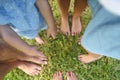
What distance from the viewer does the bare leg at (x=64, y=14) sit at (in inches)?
66.4

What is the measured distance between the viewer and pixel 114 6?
2.71 feet

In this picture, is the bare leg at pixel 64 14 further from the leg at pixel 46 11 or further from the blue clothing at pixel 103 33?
the blue clothing at pixel 103 33

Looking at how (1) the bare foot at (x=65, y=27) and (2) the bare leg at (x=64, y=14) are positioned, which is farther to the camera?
(1) the bare foot at (x=65, y=27)

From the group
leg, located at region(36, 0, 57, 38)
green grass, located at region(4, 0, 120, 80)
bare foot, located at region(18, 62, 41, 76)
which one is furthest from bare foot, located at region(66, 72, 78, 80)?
leg, located at region(36, 0, 57, 38)

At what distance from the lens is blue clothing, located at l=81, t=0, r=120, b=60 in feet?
3.95

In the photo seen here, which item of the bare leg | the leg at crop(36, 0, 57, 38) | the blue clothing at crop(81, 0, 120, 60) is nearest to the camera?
the blue clothing at crop(81, 0, 120, 60)

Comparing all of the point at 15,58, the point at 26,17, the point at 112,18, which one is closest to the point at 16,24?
the point at 26,17

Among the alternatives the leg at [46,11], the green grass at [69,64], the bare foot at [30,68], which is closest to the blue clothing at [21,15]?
the leg at [46,11]

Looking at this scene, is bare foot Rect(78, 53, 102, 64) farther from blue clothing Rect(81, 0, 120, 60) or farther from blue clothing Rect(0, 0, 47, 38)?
blue clothing Rect(0, 0, 47, 38)

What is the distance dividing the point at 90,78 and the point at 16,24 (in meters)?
0.72

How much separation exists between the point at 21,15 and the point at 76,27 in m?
0.64

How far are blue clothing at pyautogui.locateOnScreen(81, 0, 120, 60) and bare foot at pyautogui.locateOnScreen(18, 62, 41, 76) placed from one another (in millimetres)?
459

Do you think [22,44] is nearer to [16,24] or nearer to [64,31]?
[16,24]

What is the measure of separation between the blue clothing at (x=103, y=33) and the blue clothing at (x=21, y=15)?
276 mm
